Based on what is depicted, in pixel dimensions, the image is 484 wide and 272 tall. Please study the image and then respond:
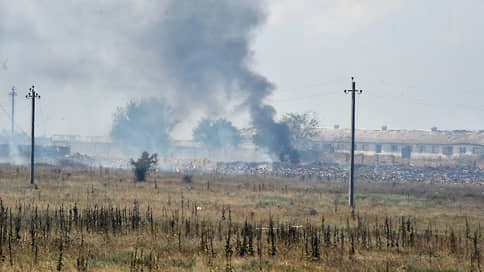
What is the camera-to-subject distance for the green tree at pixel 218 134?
135250 millimetres

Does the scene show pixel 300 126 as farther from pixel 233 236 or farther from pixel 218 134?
pixel 233 236

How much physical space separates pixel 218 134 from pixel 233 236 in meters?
116

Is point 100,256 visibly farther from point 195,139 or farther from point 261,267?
point 195,139

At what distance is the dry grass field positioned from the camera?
16562 millimetres

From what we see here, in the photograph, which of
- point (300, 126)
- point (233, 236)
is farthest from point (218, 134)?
point (233, 236)

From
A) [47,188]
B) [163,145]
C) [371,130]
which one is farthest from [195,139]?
[47,188]

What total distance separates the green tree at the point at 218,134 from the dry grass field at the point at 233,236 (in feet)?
315

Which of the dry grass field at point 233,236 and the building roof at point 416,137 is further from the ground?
the building roof at point 416,137

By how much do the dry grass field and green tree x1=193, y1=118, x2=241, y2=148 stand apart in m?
96.0

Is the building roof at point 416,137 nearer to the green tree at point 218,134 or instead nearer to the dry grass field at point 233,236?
the green tree at point 218,134

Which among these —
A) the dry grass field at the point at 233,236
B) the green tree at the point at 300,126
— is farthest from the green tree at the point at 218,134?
the dry grass field at the point at 233,236

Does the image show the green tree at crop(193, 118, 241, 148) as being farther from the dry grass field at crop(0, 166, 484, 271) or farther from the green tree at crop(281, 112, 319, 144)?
the dry grass field at crop(0, 166, 484, 271)

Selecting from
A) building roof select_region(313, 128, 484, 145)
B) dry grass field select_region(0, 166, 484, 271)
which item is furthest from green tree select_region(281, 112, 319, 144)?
dry grass field select_region(0, 166, 484, 271)

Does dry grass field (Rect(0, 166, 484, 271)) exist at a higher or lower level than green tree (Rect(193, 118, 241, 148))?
lower
